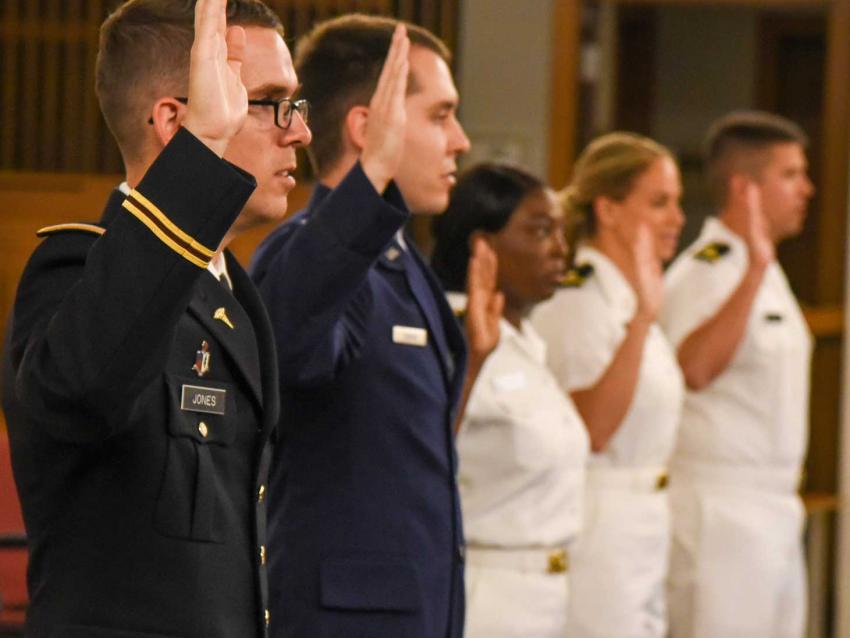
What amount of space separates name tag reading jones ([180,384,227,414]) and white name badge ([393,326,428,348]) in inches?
27.8

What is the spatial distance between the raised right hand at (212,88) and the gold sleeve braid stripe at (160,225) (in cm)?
8

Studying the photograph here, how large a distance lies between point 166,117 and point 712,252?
302cm

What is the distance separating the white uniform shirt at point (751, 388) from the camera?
415 centimetres

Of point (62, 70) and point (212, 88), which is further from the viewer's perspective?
point (62, 70)

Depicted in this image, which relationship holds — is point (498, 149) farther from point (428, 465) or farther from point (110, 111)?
point (110, 111)

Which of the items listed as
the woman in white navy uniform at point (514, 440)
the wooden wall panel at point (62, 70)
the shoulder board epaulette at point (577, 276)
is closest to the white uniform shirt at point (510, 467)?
the woman in white navy uniform at point (514, 440)

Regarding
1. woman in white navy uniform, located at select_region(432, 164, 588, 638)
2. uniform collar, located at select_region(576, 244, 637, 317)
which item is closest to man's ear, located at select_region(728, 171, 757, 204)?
uniform collar, located at select_region(576, 244, 637, 317)

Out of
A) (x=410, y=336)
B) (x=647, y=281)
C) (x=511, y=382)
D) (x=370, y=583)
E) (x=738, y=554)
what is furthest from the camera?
(x=738, y=554)

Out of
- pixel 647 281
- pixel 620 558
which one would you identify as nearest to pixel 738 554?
pixel 620 558

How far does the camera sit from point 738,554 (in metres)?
4.14

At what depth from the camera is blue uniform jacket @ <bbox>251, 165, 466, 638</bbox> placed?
2.12 m

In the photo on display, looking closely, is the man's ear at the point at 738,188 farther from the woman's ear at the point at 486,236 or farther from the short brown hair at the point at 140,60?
the short brown hair at the point at 140,60

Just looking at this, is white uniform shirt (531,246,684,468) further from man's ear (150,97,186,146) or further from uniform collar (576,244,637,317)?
man's ear (150,97,186,146)

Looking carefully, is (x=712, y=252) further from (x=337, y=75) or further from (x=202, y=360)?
(x=202, y=360)
